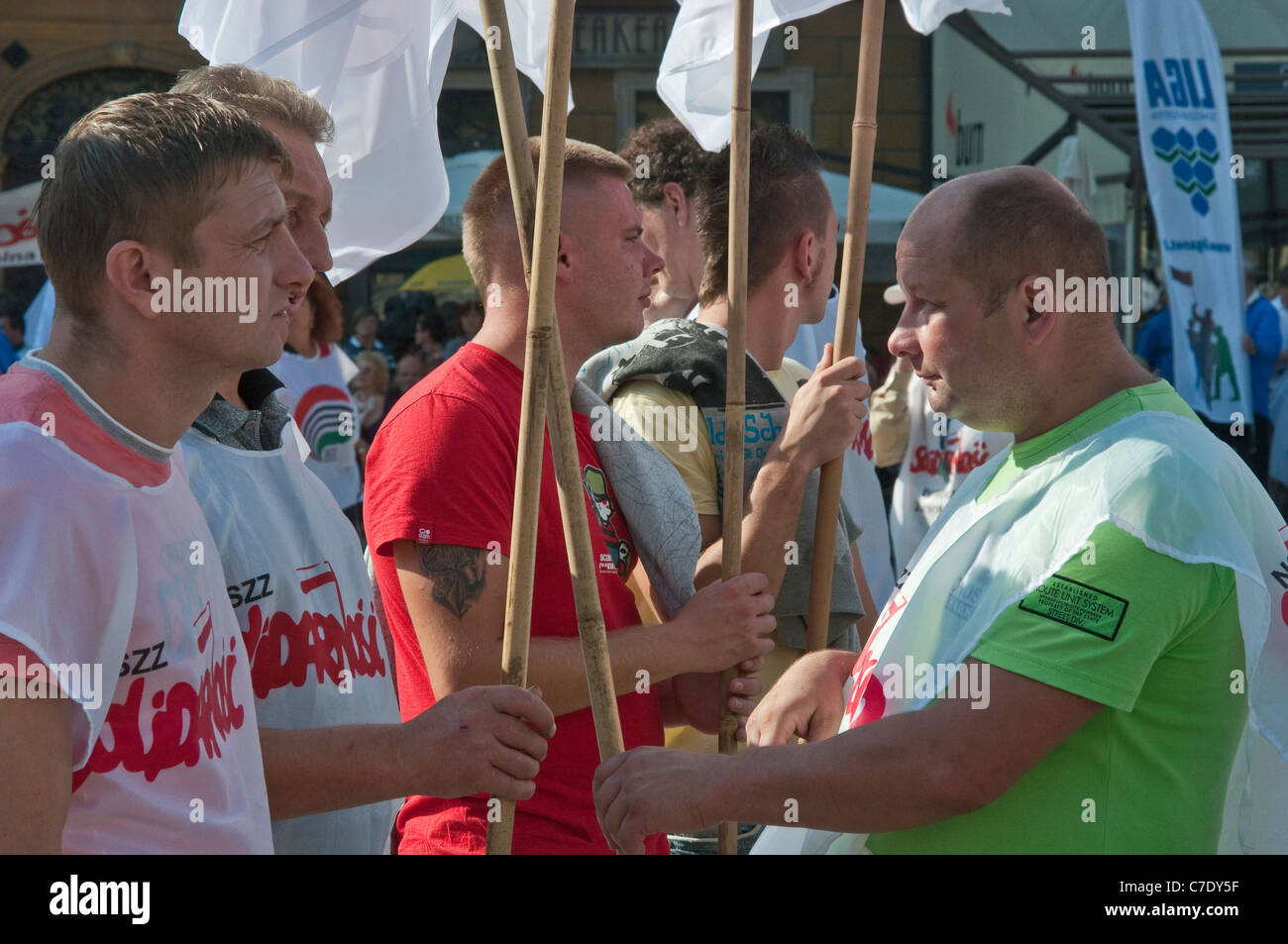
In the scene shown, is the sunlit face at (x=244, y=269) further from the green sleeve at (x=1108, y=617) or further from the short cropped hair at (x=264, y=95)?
the green sleeve at (x=1108, y=617)

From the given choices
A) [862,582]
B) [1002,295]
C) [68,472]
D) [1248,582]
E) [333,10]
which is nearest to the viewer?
[68,472]

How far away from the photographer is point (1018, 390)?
80.2 inches

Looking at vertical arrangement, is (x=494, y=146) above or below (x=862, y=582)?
above

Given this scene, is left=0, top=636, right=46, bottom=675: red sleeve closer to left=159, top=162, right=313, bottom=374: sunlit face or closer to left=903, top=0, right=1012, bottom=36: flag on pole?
left=159, top=162, right=313, bottom=374: sunlit face

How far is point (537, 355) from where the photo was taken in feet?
6.25

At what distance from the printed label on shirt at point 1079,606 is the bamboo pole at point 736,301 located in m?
0.62

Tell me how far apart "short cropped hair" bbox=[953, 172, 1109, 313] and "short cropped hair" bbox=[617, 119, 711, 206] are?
4.74 feet

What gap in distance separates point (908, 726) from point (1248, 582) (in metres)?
0.45

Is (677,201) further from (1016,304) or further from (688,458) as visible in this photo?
(1016,304)

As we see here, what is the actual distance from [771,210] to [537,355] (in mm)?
1337

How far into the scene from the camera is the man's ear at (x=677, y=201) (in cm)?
350

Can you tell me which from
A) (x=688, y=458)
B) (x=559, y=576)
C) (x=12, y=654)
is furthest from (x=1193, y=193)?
(x=12, y=654)

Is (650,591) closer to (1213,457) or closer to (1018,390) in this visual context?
(1018,390)
